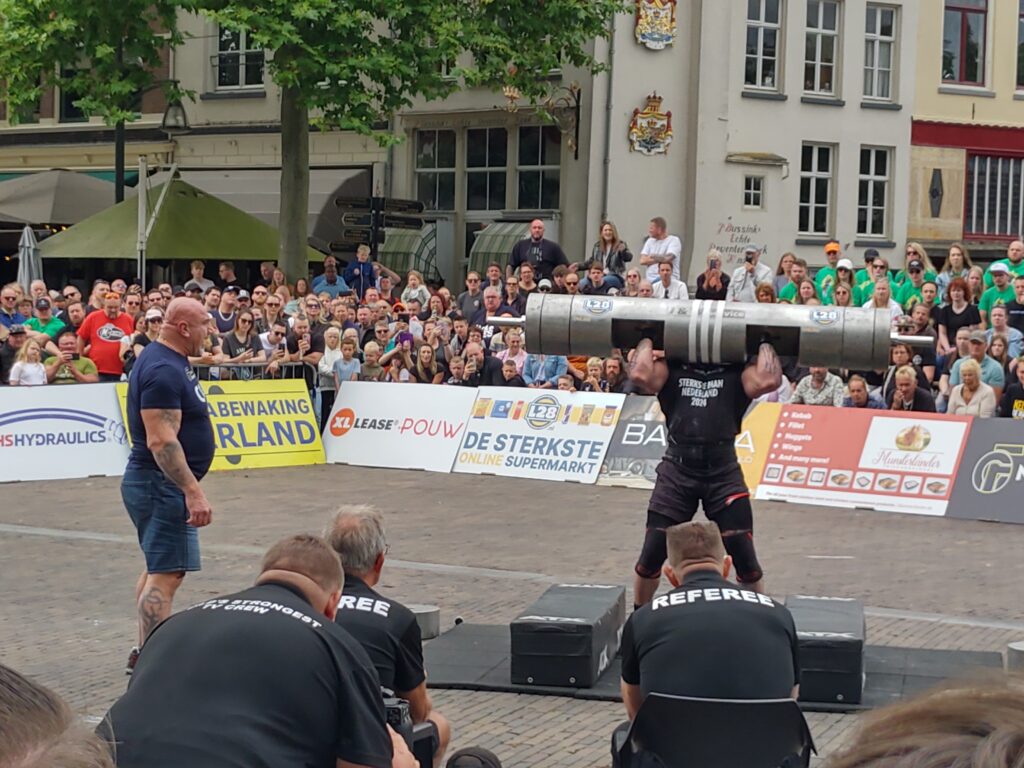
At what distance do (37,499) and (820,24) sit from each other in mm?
21376

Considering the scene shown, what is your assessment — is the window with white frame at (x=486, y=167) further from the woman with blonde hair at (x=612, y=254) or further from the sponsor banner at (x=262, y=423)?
the sponsor banner at (x=262, y=423)

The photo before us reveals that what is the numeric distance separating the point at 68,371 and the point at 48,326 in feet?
4.22

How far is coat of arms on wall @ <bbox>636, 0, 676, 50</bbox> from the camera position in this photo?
30219 mm

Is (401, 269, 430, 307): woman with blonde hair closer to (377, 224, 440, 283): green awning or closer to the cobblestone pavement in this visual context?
the cobblestone pavement

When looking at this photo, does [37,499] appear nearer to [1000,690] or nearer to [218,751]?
[218,751]

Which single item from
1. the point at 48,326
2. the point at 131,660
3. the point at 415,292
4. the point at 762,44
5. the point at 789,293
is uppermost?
the point at 762,44

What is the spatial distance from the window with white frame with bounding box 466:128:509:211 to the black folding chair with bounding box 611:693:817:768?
1094 inches

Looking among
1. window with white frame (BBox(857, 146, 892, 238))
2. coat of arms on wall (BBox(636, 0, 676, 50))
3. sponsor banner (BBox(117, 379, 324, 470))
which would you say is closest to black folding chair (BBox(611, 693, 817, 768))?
sponsor banner (BBox(117, 379, 324, 470))

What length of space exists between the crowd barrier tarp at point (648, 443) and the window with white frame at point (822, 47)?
1652cm

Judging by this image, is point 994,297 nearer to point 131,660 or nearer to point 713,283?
point 713,283

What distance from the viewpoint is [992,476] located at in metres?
15.7

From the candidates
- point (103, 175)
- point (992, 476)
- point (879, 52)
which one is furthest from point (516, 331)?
point (103, 175)

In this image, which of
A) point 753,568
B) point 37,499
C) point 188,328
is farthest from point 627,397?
point 188,328

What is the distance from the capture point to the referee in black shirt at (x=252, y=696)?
13.0 feet
